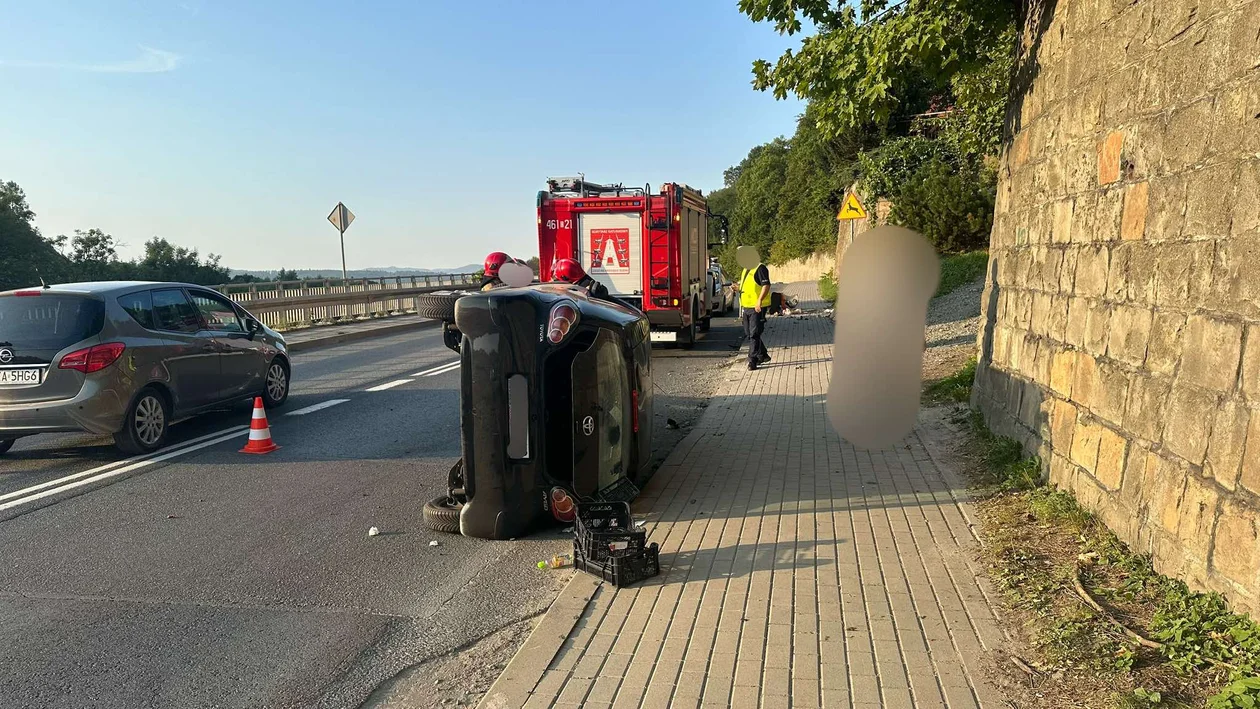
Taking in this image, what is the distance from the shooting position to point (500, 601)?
4383 millimetres

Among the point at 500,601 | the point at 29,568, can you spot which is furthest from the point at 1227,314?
the point at 29,568

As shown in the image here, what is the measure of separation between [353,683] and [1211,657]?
11.7 ft

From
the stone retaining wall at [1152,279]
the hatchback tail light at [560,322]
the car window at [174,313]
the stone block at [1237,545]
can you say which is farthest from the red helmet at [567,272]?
the stone block at [1237,545]

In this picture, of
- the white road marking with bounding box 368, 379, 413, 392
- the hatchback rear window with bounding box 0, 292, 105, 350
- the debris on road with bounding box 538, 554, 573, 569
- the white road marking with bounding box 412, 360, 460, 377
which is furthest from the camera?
the white road marking with bounding box 412, 360, 460, 377

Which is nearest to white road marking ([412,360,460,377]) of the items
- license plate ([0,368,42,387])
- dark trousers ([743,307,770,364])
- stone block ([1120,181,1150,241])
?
dark trousers ([743,307,770,364])

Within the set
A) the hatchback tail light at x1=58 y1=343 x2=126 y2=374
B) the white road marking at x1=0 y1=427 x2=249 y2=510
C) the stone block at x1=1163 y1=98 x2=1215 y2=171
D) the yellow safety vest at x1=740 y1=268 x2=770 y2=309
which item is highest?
the stone block at x1=1163 y1=98 x2=1215 y2=171

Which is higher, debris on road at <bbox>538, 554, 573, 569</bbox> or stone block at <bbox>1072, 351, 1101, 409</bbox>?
stone block at <bbox>1072, 351, 1101, 409</bbox>

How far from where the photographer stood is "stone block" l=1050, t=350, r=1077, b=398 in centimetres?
534

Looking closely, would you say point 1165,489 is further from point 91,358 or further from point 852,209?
point 852,209

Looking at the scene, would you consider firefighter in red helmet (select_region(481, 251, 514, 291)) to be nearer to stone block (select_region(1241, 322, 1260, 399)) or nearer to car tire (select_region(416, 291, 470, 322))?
car tire (select_region(416, 291, 470, 322))

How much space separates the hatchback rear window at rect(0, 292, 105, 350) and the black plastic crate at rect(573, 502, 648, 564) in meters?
5.45

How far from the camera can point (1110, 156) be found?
495cm

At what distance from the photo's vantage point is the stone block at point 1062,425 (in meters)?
5.24

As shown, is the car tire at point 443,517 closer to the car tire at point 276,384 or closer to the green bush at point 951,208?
the car tire at point 276,384
